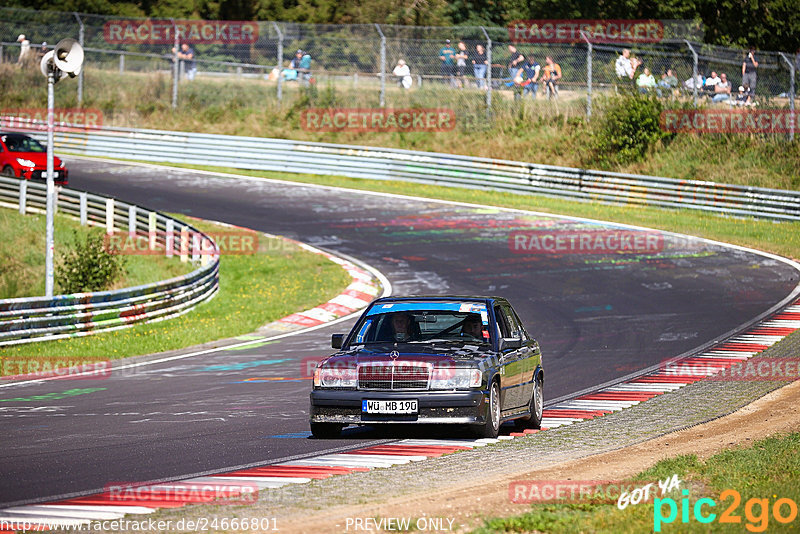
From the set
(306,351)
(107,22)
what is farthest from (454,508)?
(107,22)

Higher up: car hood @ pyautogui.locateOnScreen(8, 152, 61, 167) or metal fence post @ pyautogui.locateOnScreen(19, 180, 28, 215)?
car hood @ pyautogui.locateOnScreen(8, 152, 61, 167)

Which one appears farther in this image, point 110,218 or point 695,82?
point 695,82

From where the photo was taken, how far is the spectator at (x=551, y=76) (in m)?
36.7

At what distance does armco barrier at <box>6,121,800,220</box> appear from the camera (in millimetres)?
31656

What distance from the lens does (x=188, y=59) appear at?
1692 inches

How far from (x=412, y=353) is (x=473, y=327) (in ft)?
3.31

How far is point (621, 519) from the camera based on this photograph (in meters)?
6.92

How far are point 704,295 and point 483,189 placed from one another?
567 inches
